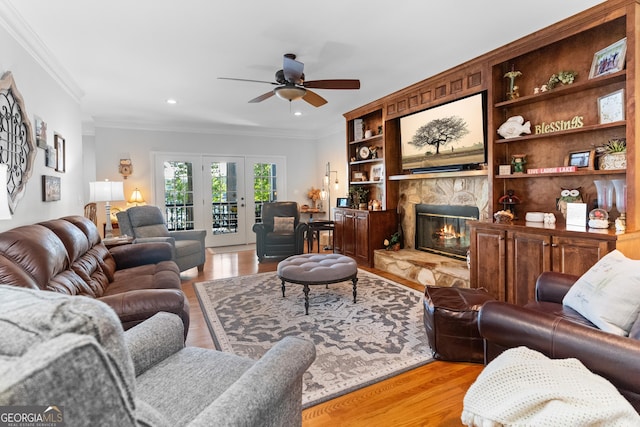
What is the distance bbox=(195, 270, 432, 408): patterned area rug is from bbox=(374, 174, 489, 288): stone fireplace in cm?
33

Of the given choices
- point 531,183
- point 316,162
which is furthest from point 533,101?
point 316,162

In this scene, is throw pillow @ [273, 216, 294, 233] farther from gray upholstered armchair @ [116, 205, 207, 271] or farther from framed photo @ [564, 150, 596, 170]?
framed photo @ [564, 150, 596, 170]

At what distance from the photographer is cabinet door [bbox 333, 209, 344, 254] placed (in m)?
5.84

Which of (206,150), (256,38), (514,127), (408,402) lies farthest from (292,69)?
(206,150)

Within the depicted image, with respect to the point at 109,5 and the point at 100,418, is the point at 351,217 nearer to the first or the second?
the point at 109,5

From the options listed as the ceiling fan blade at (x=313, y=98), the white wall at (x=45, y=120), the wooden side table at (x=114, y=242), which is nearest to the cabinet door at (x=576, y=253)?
the ceiling fan blade at (x=313, y=98)

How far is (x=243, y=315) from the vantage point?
3244mm

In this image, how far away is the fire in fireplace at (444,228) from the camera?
14.1 ft

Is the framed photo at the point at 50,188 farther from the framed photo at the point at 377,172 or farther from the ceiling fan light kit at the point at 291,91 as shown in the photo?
the framed photo at the point at 377,172

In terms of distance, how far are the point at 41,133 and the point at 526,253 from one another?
4.54 m

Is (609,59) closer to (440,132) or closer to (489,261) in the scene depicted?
(440,132)

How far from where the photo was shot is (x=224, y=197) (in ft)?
24.4

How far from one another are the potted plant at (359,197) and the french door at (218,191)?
2.49 m

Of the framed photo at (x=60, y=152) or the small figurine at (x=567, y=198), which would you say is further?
the framed photo at (x=60, y=152)
